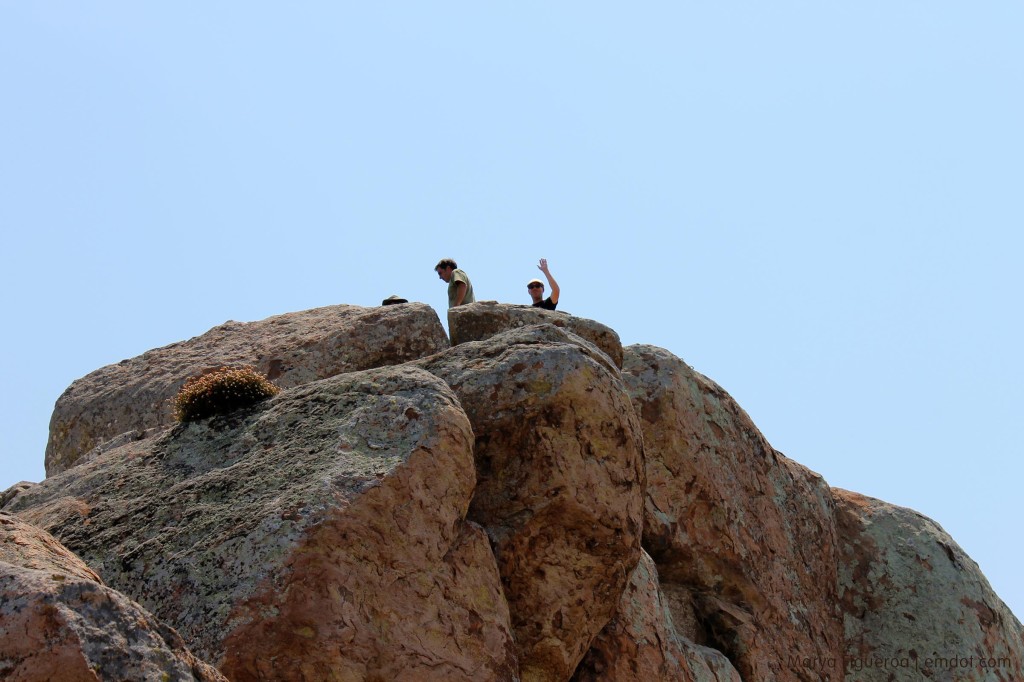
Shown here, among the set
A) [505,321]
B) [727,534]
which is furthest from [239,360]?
[727,534]

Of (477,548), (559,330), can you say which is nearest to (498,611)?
(477,548)

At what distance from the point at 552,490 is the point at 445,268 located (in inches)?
321

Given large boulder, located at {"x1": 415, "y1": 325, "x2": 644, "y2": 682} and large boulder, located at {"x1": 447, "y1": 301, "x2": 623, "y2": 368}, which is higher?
large boulder, located at {"x1": 447, "y1": 301, "x2": 623, "y2": 368}

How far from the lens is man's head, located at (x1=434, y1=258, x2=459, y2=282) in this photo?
21.3 metres

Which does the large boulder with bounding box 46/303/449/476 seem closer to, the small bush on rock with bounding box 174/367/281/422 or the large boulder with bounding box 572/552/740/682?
the small bush on rock with bounding box 174/367/281/422

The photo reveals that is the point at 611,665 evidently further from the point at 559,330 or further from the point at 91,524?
the point at 91,524

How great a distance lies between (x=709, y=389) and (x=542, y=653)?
768 cm

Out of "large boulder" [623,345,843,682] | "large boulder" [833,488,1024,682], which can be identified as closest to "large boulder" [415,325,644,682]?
"large boulder" [623,345,843,682]

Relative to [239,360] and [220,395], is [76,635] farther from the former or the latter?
[239,360]

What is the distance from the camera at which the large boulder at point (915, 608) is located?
66.7 ft

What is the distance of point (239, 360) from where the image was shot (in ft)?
60.3

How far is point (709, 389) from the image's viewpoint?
20.2m

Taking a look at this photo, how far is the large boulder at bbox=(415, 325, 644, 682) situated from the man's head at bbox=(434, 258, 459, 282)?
21.5 ft

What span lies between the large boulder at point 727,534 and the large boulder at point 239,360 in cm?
383
